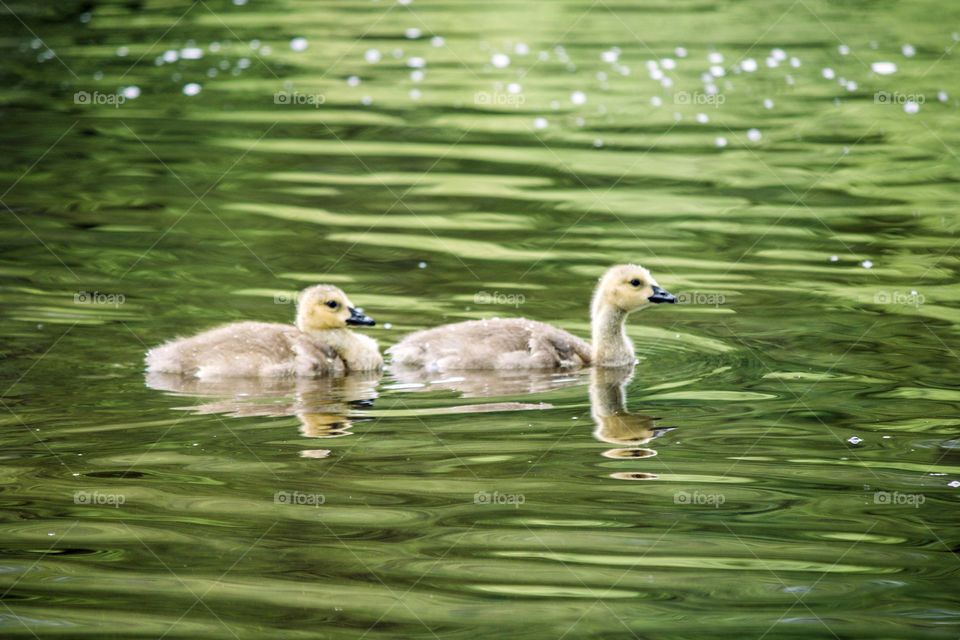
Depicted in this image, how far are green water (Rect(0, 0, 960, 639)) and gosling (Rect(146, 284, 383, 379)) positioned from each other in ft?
→ 0.61

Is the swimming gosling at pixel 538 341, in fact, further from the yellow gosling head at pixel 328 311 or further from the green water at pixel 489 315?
the yellow gosling head at pixel 328 311

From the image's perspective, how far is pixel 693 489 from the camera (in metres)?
7.27

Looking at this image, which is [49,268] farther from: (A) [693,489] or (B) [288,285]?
(A) [693,489]

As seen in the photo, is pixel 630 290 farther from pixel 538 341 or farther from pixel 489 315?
pixel 489 315

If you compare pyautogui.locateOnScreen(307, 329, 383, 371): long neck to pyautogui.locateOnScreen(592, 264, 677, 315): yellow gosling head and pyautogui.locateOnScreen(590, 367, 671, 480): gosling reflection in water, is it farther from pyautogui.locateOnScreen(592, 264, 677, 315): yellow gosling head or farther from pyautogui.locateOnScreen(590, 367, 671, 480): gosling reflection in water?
pyautogui.locateOnScreen(592, 264, 677, 315): yellow gosling head

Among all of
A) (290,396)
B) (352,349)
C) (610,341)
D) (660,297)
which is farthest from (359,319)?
(660,297)

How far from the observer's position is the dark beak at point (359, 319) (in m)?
9.80

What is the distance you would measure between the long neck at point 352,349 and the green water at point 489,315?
18cm

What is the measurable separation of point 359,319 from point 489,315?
1318 mm

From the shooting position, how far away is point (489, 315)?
1080cm

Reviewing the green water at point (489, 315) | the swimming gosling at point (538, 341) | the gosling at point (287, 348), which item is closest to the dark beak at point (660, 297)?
the swimming gosling at point (538, 341)

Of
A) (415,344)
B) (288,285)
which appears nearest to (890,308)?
(415,344)

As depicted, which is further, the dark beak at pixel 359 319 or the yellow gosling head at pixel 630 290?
the yellow gosling head at pixel 630 290

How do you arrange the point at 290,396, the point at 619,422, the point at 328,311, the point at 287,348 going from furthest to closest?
the point at 328,311, the point at 287,348, the point at 290,396, the point at 619,422
